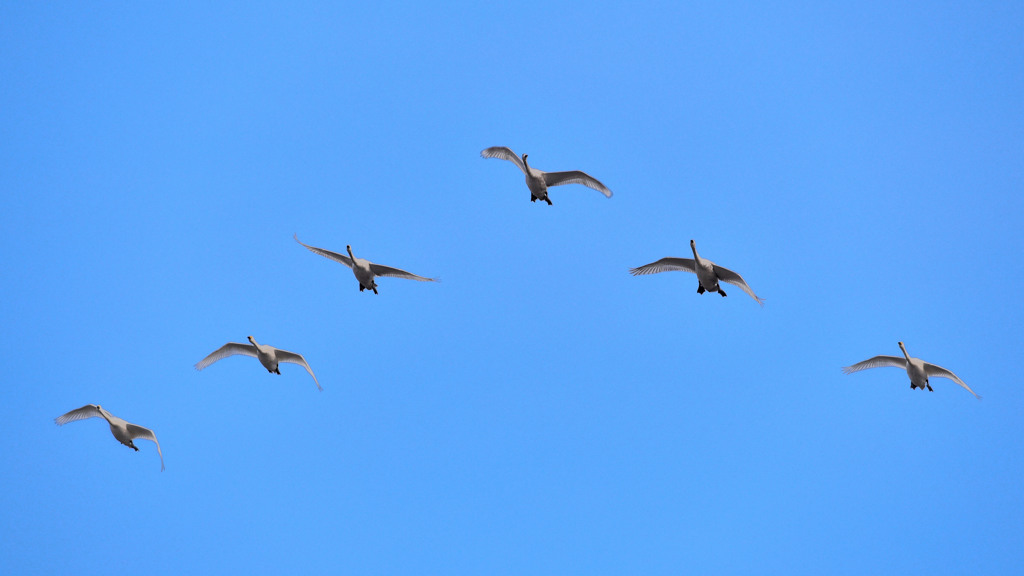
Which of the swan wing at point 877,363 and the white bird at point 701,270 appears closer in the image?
the white bird at point 701,270

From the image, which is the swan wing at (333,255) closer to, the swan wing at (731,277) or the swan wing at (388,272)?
the swan wing at (388,272)

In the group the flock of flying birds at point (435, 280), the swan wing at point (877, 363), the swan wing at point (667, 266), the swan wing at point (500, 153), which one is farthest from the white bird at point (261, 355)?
the swan wing at point (877, 363)

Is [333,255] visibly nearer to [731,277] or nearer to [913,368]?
[731,277]

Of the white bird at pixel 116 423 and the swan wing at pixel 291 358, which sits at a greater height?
the swan wing at pixel 291 358

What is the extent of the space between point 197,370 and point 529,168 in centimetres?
1548

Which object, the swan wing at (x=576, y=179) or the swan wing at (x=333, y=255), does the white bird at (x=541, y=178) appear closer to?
the swan wing at (x=576, y=179)

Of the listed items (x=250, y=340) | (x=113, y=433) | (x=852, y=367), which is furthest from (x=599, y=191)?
(x=113, y=433)

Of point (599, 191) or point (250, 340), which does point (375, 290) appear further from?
point (599, 191)

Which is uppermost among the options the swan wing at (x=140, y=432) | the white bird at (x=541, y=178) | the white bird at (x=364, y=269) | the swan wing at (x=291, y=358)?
the white bird at (x=541, y=178)

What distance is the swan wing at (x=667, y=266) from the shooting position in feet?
102

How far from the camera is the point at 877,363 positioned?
1366 inches

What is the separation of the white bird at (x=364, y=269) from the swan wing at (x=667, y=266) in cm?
856

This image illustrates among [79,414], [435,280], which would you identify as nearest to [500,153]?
[435,280]

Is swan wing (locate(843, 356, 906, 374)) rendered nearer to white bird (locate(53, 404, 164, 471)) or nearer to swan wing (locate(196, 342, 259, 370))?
swan wing (locate(196, 342, 259, 370))
